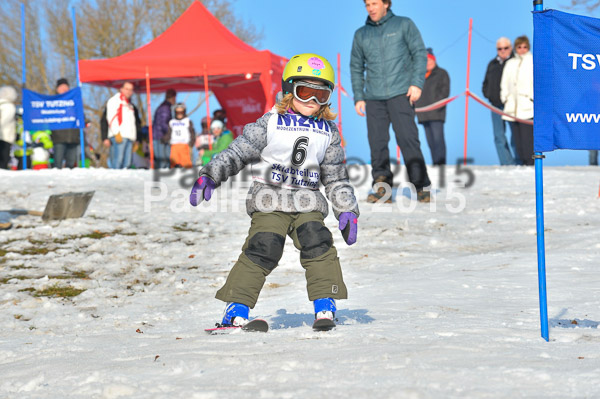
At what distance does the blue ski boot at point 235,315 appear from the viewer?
3.52m

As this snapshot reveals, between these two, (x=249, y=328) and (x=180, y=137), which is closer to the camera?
(x=249, y=328)

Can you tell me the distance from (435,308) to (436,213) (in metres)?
4.00

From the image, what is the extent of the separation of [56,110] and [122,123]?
1.55m

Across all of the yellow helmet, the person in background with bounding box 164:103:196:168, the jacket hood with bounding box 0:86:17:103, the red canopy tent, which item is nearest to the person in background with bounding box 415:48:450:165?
the red canopy tent

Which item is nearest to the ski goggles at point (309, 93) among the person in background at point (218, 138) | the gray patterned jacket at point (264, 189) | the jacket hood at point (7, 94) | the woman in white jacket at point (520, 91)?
the gray patterned jacket at point (264, 189)

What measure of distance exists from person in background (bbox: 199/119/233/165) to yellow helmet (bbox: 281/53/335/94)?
10.3m

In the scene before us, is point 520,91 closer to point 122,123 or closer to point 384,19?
point 384,19

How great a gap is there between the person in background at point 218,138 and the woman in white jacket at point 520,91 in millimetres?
5122

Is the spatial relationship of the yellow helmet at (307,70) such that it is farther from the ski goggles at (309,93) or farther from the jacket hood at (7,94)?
the jacket hood at (7,94)

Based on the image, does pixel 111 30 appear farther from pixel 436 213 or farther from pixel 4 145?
pixel 436 213

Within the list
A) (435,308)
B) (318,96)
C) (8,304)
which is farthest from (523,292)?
(8,304)

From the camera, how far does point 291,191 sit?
365 centimetres

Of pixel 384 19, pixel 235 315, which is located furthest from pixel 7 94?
pixel 235 315

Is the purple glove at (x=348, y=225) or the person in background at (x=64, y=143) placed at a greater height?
the person in background at (x=64, y=143)
